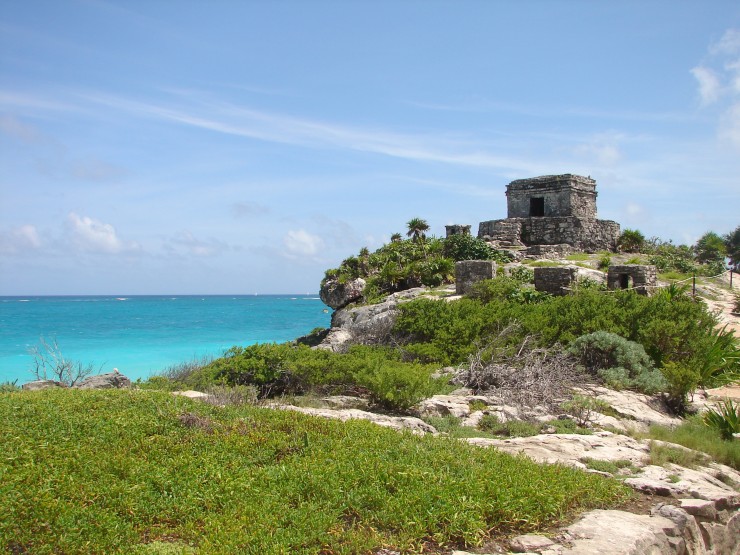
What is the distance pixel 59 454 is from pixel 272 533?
2.34 metres

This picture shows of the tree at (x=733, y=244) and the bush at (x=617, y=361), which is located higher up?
the tree at (x=733, y=244)

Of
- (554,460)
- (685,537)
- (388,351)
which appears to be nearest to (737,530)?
(685,537)

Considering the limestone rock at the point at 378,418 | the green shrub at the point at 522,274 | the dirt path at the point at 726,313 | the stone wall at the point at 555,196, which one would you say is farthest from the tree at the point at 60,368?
the stone wall at the point at 555,196

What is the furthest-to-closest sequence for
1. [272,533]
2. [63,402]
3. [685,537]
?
[63,402] → [685,537] → [272,533]

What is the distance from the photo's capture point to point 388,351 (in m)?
12.6

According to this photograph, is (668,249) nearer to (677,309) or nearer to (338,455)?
(677,309)

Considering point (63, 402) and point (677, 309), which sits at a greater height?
point (677, 309)

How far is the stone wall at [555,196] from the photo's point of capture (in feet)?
86.0

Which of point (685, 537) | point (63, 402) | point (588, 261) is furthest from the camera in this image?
point (588, 261)

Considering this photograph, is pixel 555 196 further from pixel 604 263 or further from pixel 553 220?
pixel 604 263

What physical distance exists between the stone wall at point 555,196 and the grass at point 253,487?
22080 millimetres

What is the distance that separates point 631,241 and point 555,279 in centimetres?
1268

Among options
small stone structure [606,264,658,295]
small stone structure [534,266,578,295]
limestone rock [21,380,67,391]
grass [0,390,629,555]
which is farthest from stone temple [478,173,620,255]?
grass [0,390,629,555]

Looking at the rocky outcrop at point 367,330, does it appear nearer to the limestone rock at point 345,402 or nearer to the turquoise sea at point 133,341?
the limestone rock at point 345,402
